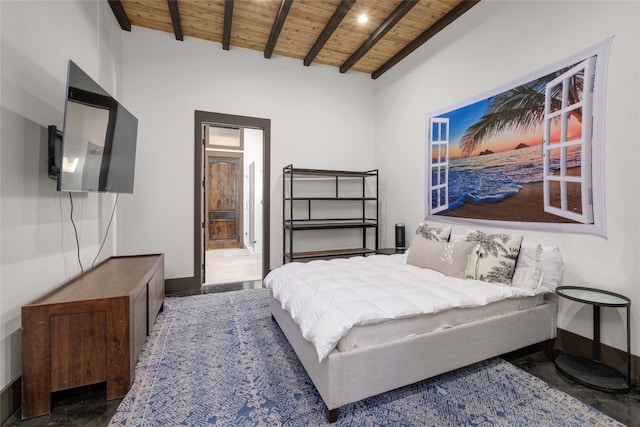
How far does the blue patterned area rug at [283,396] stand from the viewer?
1499 millimetres

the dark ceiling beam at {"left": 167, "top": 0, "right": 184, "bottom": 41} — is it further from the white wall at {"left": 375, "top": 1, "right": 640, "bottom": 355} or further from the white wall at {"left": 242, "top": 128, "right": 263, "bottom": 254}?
the white wall at {"left": 375, "top": 1, "right": 640, "bottom": 355}

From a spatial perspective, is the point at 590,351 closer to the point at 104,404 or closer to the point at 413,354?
the point at 413,354

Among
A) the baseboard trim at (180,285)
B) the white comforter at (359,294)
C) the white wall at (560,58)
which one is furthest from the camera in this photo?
the baseboard trim at (180,285)

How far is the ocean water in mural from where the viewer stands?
241cm

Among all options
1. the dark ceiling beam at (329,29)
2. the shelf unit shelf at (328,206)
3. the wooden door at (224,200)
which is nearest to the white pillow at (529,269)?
the shelf unit shelf at (328,206)

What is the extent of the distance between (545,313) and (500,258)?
526mm

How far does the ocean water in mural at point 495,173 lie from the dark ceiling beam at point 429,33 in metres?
1.64

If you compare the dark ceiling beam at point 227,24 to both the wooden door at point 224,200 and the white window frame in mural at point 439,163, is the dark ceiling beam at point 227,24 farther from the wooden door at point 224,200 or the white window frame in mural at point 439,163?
the wooden door at point 224,200

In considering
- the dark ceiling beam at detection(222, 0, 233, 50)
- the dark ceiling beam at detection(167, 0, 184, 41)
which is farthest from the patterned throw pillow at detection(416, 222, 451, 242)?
the dark ceiling beam at detection(167, 0, 184, 41)

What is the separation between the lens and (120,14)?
3.21 m

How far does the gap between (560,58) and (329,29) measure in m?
2.41

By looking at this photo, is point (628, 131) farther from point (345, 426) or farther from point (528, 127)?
point (345, 426)

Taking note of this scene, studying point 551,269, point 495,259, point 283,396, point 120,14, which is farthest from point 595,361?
point 120,14

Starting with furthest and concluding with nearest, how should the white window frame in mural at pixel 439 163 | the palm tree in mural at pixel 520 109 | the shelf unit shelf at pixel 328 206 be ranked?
the shelf unit shelf at pixel 328 206
the white window frame in mural at pixel 439 163
the palm tree in mural at pixel 520 109
